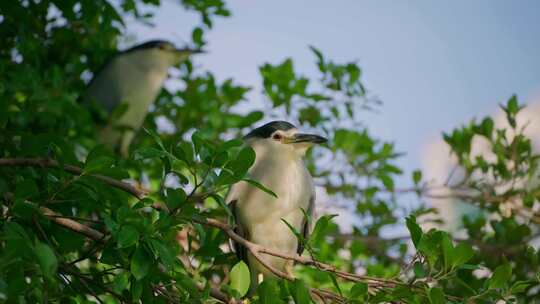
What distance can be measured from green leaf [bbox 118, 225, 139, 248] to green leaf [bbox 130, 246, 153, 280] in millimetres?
48

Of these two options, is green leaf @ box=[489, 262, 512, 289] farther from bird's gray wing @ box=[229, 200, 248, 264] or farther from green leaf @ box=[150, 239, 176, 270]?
bird's gray wing @ box=[229, 200, 248, 264]

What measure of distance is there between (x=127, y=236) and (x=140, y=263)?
95mm

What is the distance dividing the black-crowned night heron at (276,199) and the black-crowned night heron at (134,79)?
1.95m

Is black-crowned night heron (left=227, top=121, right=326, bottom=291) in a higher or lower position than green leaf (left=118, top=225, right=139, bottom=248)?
lower

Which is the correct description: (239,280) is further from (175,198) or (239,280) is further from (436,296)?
(436,296)

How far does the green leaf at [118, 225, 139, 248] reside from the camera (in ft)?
6.03

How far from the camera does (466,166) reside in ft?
12.9

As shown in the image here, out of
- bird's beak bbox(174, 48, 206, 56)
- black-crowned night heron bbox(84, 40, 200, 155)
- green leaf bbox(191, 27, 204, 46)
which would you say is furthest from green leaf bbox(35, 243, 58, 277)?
Answer: black-crowned night heron bbox(84, 40, 200, 155)

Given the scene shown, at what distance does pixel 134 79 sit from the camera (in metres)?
5.54

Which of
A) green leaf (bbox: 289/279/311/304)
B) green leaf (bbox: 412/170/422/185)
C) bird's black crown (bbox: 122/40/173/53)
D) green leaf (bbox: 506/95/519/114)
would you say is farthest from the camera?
bird's black crown (bbox: 122/40/173/53)

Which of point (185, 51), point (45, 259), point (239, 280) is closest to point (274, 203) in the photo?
point (239, 280)

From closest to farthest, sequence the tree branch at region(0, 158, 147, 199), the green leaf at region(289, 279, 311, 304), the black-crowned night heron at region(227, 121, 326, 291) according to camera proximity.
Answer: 1. the green leaf at region(289, 279, 311, 304)
2. the tree branch at region(0, 158, 147, 199)
3. the black-crowned night heron at region(227, 121, 326, 291)

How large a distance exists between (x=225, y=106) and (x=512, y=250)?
169 cm

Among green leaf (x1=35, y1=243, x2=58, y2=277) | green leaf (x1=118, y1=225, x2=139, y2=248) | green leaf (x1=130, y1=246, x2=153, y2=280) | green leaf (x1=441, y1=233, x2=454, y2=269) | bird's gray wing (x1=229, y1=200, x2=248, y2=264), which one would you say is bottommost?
bird's gray wing (x1=229, y1=200, x2=248, y2=264)
